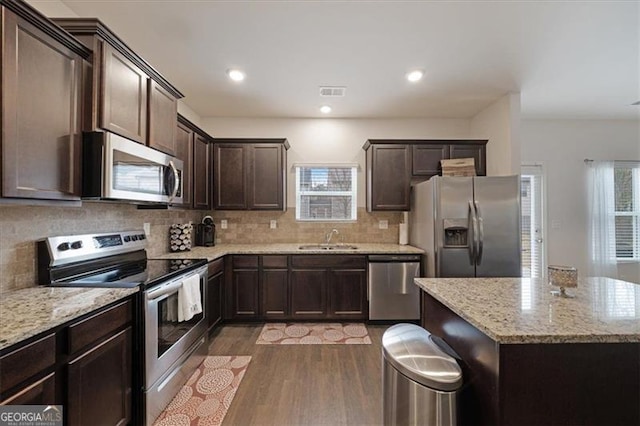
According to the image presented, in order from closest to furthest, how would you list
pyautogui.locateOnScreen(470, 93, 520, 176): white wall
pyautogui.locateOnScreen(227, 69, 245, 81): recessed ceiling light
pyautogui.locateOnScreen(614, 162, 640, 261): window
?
pyautogui.locateOnScreen(227, 69, 245, 81): recessed ceiling light < pyautogui.locateOnScreen(470, 93, 520, 176): white wall < pyautogui.locateOnScreen(614, 162, 640, 261): window

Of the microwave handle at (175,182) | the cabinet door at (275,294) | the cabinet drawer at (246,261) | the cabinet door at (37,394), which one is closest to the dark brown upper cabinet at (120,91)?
the microwave handle at (175,182)

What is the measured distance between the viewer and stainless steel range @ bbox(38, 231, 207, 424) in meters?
1.74

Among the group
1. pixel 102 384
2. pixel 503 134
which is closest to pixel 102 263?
pixel 102 384

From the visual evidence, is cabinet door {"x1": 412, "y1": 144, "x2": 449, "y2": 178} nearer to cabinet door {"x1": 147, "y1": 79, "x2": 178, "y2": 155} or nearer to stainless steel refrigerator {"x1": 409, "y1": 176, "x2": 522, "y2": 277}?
stainless steel refrigerator {"x1": 409, "y1": 176, "x2": 522, "y2": 277}

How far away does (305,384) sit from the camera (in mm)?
2291

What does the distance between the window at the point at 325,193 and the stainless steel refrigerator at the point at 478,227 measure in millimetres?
1427

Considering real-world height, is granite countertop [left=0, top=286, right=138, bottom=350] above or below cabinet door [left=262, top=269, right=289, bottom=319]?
above

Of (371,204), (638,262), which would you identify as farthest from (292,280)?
(638,262)

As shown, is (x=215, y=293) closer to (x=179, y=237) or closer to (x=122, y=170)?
(x=179, y=237)

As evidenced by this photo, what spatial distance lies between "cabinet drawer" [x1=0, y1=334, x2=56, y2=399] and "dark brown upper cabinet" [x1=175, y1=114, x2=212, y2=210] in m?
1.97

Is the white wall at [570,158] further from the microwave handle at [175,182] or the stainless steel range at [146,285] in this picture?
the stainless steel range at [146,285]

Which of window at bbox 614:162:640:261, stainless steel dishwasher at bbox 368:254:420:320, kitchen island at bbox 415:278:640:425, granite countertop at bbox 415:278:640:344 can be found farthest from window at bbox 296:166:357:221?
window at bbox 614:162:640:261

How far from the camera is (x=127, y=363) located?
1672 mm

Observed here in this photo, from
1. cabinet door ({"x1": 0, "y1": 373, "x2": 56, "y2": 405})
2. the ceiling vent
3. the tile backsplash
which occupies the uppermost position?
the ceiling vent
